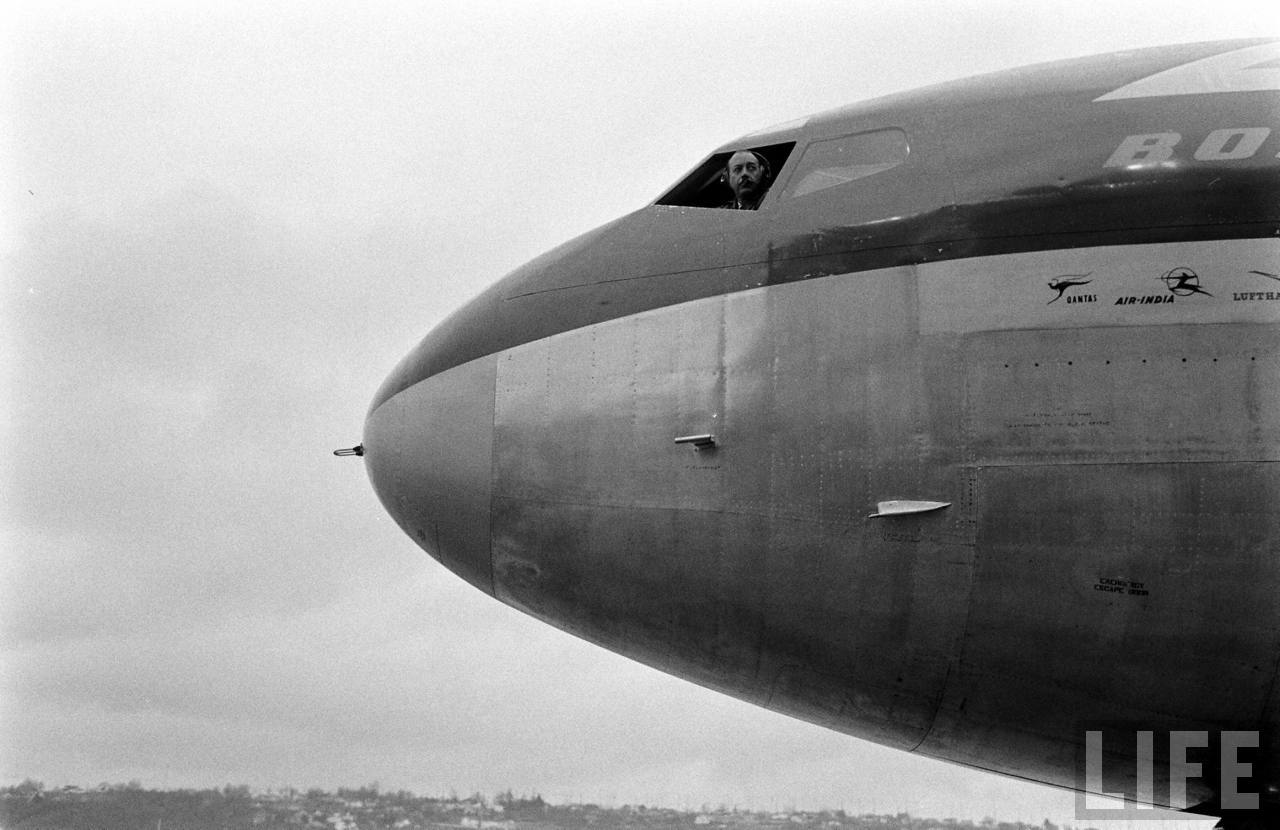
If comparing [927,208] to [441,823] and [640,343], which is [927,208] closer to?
[640,343]

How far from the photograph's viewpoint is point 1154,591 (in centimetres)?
723

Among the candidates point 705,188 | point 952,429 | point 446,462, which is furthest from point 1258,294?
point 446,462

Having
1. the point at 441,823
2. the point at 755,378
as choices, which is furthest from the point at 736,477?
the point at 441,823

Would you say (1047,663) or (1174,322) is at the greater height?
(1174,322)

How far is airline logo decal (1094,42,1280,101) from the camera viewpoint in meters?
7.84

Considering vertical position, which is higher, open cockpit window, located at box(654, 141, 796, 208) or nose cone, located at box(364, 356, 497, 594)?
open cockpit window, located at box(654, 141, 796, 208)

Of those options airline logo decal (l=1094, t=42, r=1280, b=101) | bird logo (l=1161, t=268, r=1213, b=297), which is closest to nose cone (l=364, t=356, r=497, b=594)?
bird logo (l=1161, t=268, r=1213, b=297)

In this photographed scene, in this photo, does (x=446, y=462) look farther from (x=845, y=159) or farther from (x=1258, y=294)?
(x=1258, y=294)

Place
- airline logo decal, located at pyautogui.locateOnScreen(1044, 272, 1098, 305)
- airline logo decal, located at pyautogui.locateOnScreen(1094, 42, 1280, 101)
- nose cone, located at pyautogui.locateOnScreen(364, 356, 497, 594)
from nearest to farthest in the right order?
airline logo decal, located at pyautogui.locateOnScreen(1044, 272, 1098, 305) → airline logo decal, located at pyautogui.locateOnScreen(1094, 42, 1280, 101) → nose cone, located at pyautogui.locateOnScreen(364, 356, 497, 594)

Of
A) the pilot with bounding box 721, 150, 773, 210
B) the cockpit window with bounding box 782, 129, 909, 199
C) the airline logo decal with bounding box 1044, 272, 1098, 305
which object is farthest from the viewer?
the pilot with bounding box 721, 150, 773, 210

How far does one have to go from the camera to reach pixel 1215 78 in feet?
26.0

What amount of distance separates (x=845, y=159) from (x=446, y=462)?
146 inches

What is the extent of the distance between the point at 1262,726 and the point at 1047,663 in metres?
1.43

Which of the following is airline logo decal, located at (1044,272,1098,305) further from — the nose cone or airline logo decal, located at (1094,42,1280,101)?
the nose cone
